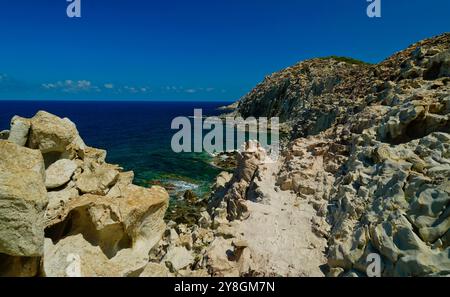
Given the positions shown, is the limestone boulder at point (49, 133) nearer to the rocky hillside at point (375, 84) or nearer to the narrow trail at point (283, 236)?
the narrow trail at point (283, 236)

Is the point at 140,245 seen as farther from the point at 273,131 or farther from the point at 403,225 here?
the point at 273,131

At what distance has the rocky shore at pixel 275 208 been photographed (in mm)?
10117

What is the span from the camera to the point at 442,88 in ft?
63.0

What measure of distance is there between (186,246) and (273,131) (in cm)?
9378

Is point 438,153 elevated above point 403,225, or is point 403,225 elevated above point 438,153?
point 438,153

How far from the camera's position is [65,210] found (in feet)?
41.0

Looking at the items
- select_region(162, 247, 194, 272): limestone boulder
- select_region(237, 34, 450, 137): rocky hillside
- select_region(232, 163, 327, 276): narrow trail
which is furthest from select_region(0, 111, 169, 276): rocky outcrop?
select_region(237, 34, 450, 137): rocky hillside

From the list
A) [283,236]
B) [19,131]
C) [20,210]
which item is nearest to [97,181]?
[19,131]

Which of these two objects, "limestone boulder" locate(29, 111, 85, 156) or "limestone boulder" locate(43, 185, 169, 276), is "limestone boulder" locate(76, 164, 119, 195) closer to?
"limestone boulder" locate(43, 185, 169, 276)

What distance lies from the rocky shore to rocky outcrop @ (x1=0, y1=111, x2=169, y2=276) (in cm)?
4

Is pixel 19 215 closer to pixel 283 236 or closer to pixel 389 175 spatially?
pixel 283 236

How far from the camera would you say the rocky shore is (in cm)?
1012

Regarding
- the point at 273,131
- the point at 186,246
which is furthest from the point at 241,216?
the point at 273,131

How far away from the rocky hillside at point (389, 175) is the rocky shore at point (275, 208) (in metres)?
0.06
